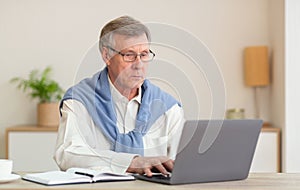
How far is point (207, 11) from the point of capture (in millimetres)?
5062

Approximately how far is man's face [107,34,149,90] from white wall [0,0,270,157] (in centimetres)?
216

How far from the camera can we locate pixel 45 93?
4938 millimetres

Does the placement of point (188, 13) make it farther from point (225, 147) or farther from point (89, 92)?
point (225, 147)

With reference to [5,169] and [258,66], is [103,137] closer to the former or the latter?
[5,169]

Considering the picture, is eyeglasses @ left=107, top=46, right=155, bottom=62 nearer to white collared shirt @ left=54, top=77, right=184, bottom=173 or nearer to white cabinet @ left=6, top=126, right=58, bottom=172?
white collared shirt @ left=54, top=77, right=184, bottom=173

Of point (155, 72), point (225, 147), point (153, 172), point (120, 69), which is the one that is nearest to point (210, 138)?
point (225, 147)

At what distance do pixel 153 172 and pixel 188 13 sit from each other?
2760mm

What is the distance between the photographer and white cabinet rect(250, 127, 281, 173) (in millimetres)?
4703

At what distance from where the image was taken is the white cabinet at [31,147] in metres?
4.75

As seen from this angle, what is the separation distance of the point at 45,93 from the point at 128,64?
7.23ft

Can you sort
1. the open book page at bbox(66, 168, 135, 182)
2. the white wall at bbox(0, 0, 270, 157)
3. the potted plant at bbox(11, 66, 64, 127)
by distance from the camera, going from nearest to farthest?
the open book page at bbox(66, 168, 135, 182) < the potted plant at bbox(11, 66, 64, 127) < the white wall at bbox(0, 0, 270, 157)

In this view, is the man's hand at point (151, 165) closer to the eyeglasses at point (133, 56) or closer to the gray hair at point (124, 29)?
the eyeglasses at point (133, 56)
